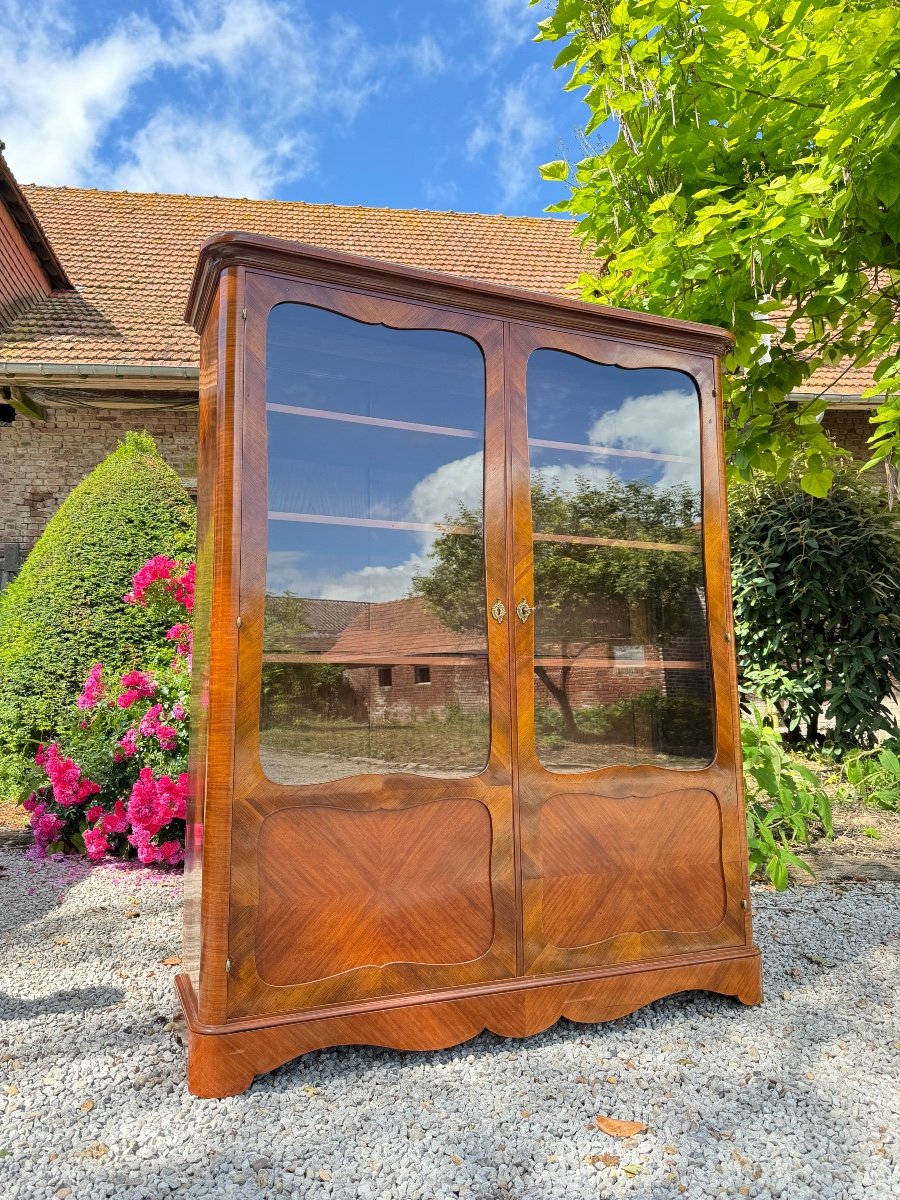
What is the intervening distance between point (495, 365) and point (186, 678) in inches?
106

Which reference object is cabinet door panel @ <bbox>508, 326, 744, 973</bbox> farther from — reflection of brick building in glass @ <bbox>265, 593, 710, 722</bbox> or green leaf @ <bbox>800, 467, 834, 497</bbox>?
green leaf @ <bbox>800, 467, 834, 497</bbox>

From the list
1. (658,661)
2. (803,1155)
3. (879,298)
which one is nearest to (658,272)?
(879,298)

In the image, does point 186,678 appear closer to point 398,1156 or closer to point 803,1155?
point 398,1156

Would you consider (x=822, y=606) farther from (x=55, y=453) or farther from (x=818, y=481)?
(x=55, y=453)

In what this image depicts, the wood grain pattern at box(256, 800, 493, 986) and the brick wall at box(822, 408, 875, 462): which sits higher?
the brick wall at box(822, 408, 875, 462)

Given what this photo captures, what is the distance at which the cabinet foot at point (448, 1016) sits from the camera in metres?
2.01

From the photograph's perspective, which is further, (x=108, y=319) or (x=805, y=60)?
(x=108, y=319)

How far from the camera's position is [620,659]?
2.71 m

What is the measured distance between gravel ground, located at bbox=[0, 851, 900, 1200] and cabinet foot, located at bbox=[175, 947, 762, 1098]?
63 millimetres

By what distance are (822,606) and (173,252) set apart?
7.89 m

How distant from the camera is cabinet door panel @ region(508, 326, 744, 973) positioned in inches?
96.1

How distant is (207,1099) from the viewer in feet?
6.55

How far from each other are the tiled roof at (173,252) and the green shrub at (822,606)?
268 centimetres

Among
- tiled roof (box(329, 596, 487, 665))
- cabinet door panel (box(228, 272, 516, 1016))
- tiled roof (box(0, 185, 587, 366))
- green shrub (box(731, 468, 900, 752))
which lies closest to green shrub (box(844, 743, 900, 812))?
green shrub (box(731, 468, 900, 752))
